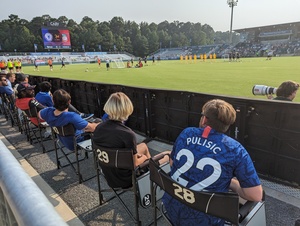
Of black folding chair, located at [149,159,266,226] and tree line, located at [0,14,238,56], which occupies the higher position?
tree line, located at [0,14,238,56]

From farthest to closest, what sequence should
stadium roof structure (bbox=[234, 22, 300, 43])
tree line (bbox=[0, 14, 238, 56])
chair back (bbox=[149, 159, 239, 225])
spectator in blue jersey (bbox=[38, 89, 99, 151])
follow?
tree line (bbox=[0, 14, 238, 56]) → stadium roof structure (bbox=[234, 22, 300, 43]) → spectator in blue jersey (bbox=[38, 89, 99, 151]) → chair back (bbox=[149, 159, 239, 225])

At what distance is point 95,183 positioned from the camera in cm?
354

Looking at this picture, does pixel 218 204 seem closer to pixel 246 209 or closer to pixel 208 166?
pixel 208 166

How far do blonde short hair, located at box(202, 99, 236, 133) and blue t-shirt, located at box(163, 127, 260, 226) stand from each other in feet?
0.20

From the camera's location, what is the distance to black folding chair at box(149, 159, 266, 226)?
1.34m

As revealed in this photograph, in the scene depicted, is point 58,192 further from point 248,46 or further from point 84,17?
point 84,17

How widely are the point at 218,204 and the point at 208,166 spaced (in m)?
0.28

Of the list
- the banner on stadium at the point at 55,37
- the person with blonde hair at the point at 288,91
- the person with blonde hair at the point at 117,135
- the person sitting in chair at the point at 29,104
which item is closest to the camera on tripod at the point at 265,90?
the person with blonde hair at the point at 288,91

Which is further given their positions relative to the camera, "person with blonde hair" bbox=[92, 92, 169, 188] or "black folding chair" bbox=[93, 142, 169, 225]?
"person with blonde hair" bbox=[92, 92, 169, 188]

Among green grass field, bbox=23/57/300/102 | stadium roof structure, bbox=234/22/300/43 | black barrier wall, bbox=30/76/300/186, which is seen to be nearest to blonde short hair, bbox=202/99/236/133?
black barrier wall, bbox=30/76/300/186

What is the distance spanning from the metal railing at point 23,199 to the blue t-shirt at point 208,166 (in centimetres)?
112

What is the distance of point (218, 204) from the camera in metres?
1.38

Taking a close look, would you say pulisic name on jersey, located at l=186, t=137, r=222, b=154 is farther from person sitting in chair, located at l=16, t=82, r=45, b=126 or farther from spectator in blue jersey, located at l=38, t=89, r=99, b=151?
person sitting in chair, located at l=16, t=82, r=45, b=126

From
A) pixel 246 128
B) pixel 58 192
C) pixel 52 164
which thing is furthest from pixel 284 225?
pixel 52 164
